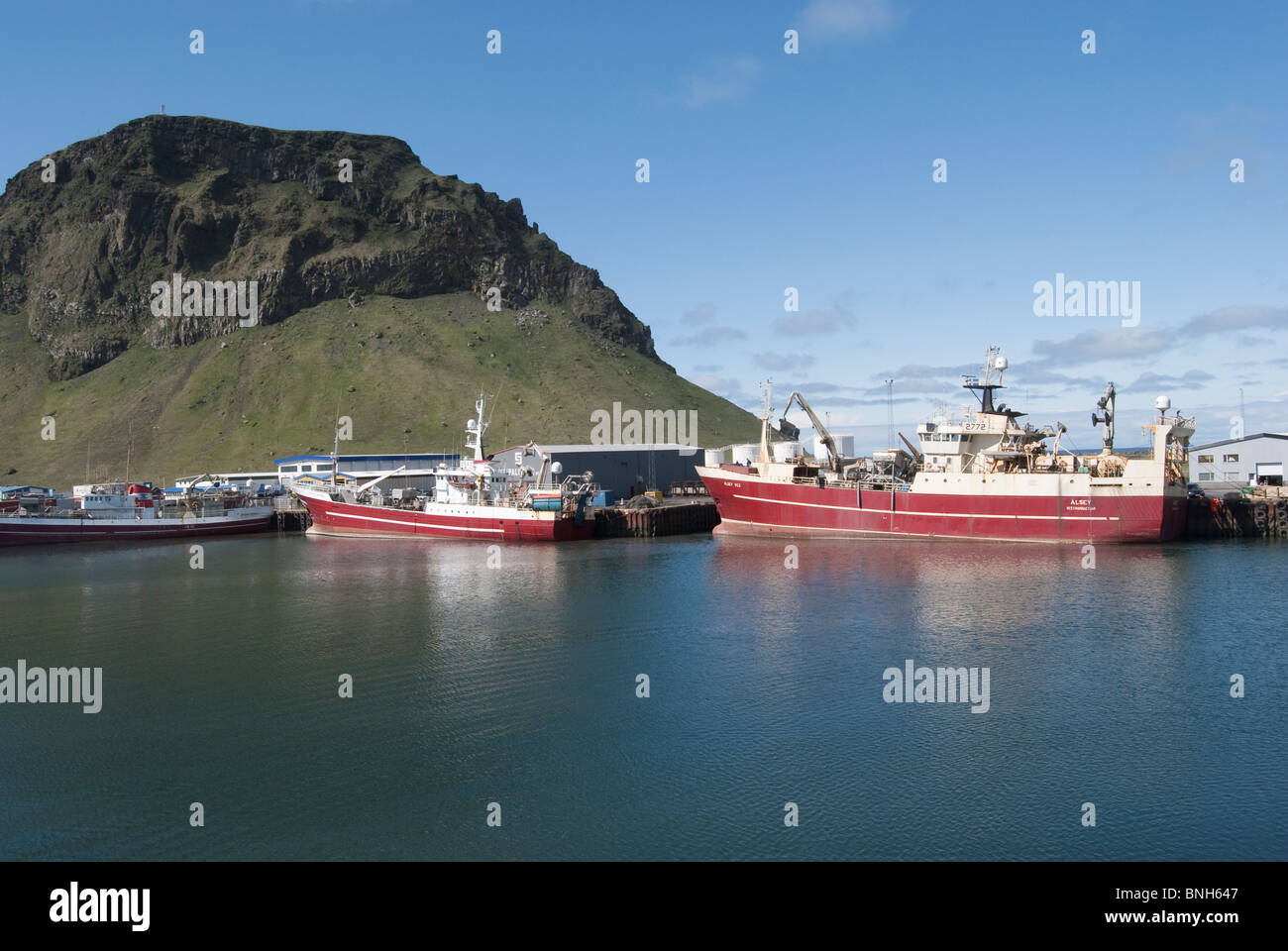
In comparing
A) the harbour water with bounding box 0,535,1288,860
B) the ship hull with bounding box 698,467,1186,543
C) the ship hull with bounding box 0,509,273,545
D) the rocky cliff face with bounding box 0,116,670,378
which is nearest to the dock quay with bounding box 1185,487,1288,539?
the ship hull with bounding box 698,467,1186,543

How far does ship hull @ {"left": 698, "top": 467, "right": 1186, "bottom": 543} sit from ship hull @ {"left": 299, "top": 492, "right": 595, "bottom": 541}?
11.9m

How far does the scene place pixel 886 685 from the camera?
96.4 ft

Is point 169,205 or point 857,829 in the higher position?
point 169,205

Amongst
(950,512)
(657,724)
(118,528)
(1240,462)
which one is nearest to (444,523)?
(118,528)

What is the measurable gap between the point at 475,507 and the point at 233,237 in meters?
105

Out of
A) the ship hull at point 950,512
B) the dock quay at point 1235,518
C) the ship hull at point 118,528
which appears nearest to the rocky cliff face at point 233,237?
the ship hull at point 118,528

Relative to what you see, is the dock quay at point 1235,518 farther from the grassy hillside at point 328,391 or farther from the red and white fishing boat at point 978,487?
the grassy hillside at point 328,391

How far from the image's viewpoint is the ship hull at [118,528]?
74.7m

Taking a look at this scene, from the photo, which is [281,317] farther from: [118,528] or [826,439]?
[826,439]

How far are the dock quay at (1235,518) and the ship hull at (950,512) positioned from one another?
2.62 meters

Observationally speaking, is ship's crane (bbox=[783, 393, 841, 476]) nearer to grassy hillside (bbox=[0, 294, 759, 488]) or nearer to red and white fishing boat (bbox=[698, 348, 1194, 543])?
red and white fishing boat (bbox=[698, 348, 1194, 543])
